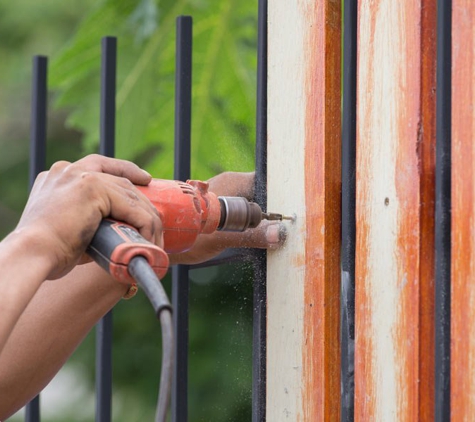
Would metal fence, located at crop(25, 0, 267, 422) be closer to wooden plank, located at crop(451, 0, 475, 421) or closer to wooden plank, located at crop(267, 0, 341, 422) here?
wooden plank, located at crop(267, 0, 341, 422)

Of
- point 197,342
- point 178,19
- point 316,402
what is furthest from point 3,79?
point 316,402

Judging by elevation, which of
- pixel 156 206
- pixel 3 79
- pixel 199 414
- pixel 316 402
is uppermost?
pixel 3 79

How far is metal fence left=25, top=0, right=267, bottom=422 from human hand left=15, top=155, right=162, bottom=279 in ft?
1.04

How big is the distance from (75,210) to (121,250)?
11cm

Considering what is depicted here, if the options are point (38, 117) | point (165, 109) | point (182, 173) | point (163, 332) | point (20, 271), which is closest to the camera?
point (163, 332)

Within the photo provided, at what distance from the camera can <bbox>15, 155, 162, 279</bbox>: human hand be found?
4.90 ft

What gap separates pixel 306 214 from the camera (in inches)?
66.3

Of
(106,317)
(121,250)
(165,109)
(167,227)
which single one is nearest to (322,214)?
(167,227)

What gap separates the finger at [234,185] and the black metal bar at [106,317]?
294 millimetres

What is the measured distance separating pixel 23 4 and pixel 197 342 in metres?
1.18

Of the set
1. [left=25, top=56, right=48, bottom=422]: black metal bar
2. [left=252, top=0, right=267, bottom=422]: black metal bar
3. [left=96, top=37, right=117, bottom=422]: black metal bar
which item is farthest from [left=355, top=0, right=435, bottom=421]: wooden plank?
[left=25, top=56, right=48, bottom=422]: black metal bar

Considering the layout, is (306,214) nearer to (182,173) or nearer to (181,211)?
(181,211)

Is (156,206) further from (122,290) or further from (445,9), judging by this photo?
(445,9)

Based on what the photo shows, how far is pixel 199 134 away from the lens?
2529 mm
